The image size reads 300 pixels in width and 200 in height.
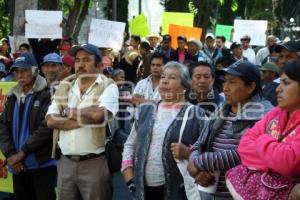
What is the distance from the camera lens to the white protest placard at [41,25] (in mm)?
10062

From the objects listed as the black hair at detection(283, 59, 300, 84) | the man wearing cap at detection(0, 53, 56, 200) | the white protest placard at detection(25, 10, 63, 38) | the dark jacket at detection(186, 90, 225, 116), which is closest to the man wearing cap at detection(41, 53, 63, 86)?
the man wearing cap at detection(0, 53, 56, 200)

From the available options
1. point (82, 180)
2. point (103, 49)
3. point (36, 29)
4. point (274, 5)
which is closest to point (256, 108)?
point (82, 180)

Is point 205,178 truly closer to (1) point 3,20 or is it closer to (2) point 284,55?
(2) point 284,55

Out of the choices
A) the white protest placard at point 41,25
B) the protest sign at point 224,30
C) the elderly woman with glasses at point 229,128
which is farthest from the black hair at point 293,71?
the protest sign at point 224,30

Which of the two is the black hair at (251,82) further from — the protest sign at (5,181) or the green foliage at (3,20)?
the green foliage at (3,20)

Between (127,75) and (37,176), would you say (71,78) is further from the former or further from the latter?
(127,75)

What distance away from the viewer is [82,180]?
519cm

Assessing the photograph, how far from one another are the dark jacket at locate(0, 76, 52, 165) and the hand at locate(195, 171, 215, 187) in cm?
211

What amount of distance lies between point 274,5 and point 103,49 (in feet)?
87.1

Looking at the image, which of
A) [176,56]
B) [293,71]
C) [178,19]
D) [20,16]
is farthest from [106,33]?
[293,71]

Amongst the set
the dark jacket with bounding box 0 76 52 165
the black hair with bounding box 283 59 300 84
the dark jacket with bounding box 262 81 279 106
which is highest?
the black hair with bounding box 283 59 300 84

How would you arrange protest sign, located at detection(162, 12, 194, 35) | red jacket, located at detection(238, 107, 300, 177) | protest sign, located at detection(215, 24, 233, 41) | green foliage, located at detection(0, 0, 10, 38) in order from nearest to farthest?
red jacket, located at detection(238, 107, 300, 177) < protest sign, located at detection(162, 12, 194, 35) < protest sign, located at detection(215, 24, 233, 41) < green foliage, located at detection(0, 0, 10, 38)

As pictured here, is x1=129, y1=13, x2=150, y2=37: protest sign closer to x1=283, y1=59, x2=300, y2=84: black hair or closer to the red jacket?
the red jacket

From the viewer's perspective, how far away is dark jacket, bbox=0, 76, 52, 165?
18.7 ft
